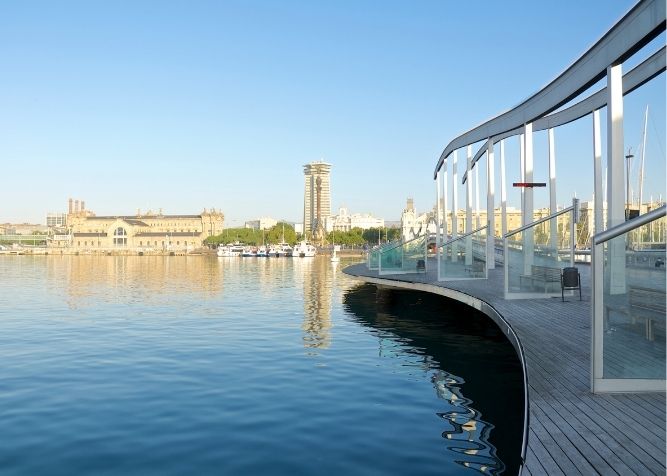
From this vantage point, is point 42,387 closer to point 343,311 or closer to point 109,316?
point 109,316

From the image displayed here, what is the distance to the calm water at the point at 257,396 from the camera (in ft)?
25.4

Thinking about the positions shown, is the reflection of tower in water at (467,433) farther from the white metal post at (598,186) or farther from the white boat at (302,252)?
the white boat at (302,252)

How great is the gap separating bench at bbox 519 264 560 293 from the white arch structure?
69cm

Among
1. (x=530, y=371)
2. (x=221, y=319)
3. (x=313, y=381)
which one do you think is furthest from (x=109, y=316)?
(x=530, y=371)

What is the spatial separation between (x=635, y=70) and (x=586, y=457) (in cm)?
1301

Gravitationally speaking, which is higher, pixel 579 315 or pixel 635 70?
pixel 635 70

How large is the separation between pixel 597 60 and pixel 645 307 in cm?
841

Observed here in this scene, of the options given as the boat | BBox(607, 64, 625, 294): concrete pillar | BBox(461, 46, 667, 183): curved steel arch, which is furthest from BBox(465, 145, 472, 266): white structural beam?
the boat

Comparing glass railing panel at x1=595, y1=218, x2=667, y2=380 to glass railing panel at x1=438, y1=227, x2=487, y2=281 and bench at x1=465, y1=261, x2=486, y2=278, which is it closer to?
glass railing panel at x1=438, y1=227, x2=487, y2=281

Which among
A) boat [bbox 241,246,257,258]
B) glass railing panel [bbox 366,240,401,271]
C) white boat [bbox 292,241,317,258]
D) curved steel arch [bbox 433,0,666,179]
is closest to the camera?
curved steel arch [bbox 433,0,666,179]

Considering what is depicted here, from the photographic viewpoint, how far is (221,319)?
2250cm

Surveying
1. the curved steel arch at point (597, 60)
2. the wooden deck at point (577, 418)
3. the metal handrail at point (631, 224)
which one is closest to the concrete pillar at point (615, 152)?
the curved steel arch at point (597, 60)

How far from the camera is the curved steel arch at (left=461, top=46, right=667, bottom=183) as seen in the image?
14688 millimetres

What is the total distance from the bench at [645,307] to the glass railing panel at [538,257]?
7991 millimetres
